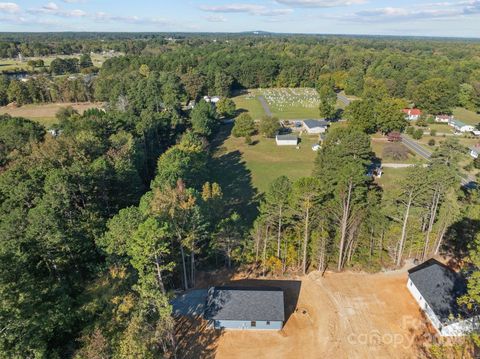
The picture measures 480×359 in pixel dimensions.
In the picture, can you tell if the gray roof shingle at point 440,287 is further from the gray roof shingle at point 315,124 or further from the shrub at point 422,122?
the shrub at point 422,122

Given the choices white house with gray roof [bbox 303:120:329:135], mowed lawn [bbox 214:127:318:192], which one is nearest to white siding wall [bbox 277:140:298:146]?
mowed lawn [bbox 214:127:318:192]

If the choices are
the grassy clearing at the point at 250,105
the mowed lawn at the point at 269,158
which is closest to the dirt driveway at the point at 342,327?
the mowed lawn at the point at 269,158

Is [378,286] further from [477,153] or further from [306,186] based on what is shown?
[477,153]

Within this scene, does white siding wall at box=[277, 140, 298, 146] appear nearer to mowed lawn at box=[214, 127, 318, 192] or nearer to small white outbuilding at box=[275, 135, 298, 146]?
small white outbuilding at box=[275, 135, 298, 146]

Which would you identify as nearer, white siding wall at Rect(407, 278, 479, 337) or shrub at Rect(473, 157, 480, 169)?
white siding wall at Rect(407, 278, 479, 337)

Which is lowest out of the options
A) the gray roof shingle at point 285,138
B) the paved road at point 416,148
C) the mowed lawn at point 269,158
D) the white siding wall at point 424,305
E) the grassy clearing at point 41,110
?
the mowed lawn at point 269,158

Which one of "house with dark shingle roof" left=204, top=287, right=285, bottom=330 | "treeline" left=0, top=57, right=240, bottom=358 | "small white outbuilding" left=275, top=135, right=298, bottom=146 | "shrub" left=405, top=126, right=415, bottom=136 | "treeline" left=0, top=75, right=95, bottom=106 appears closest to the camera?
"treeline" left=0, top=57, right=240, bottom=358

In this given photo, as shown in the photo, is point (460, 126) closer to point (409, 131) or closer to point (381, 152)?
point (409, 131)
